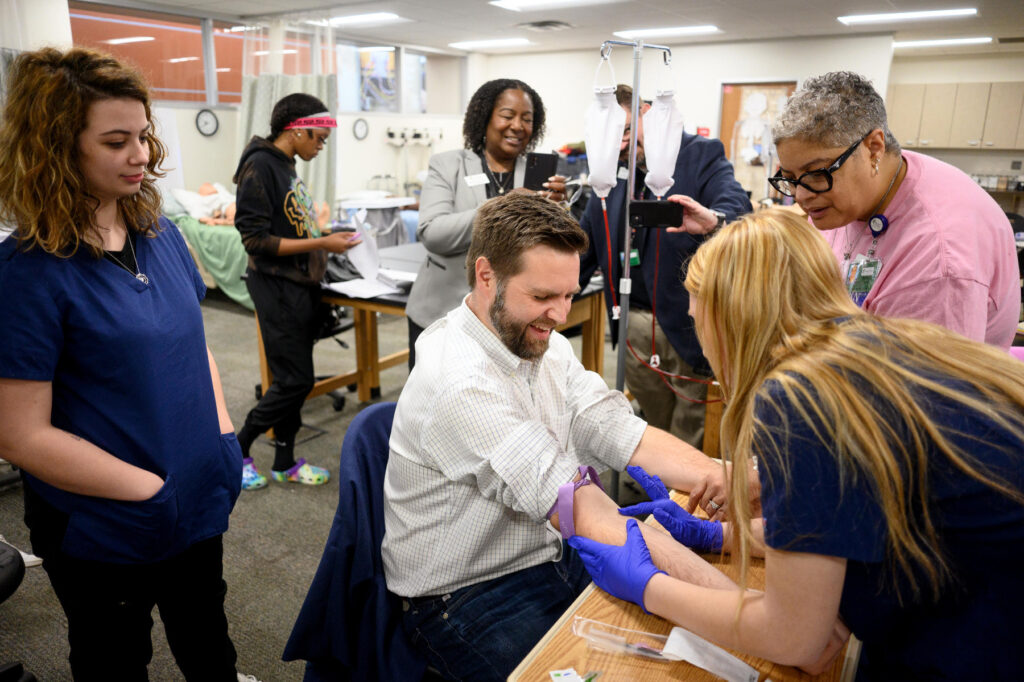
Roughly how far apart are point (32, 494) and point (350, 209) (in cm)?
593

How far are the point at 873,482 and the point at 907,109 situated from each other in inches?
400

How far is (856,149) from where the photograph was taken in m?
1.31

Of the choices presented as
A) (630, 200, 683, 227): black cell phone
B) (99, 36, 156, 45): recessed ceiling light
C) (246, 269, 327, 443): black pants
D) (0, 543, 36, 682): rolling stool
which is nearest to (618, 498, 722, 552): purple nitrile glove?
(630, 200, 683, 227): black cell phone

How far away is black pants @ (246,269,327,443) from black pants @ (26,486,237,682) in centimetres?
133

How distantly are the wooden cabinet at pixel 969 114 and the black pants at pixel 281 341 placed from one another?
9350 millimetres

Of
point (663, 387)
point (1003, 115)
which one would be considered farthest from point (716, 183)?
point (1003, 115)

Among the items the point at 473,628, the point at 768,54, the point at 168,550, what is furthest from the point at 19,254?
the point at 768,54

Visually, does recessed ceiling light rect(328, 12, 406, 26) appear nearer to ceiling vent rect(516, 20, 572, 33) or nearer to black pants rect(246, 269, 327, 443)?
ceiling vent rect(516, 20, 572, 33)

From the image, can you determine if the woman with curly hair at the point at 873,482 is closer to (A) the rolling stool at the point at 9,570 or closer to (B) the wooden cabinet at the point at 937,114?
(A) the rolling stool at the point at 9,570

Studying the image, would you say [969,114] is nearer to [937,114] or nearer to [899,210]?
[937,114]

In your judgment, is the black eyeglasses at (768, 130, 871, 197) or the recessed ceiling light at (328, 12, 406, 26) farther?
the recessed ceiling light at (328, 12, 406, 26)

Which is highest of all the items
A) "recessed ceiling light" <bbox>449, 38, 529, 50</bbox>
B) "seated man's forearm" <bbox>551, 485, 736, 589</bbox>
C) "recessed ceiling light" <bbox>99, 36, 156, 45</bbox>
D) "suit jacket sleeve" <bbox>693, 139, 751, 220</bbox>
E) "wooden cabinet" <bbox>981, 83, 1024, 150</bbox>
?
"recessed ceiling light" <bbox>449, 38, 529, 50</bbox>

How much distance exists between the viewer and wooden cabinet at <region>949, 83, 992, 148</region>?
8.69 m

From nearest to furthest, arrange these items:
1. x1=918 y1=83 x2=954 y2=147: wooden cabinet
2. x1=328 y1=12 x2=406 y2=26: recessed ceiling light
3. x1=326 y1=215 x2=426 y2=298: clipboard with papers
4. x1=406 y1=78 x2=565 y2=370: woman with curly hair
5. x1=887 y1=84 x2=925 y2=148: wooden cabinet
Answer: x1=406 y1=78 x2=565 y2=370: woman with curly hair, x1=326 y1=215 x2=426 y2=298: clipboard with papers, x1=328 y1=12 x2=406 y2=26: recessed ceiling light, x1=918 y1=83 x2=954 y2=147: wooden cabinet, x1=887 y1=84 x2=925 y2=148: wooden cabinet
